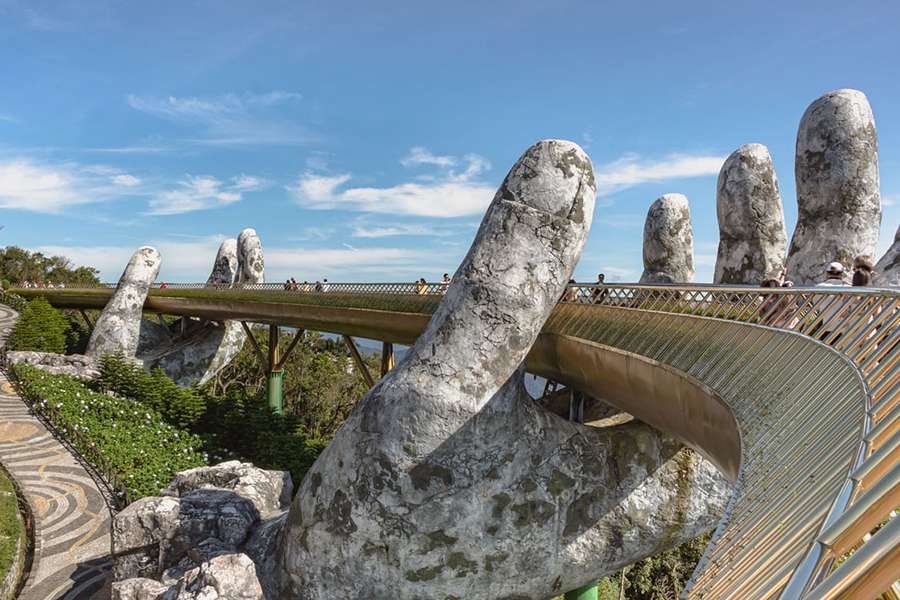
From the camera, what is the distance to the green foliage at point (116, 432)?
55.4ft

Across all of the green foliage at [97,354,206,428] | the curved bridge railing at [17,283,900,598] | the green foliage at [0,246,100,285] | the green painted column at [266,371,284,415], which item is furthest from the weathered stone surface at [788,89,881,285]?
the green foliage at [0,246,100,285]

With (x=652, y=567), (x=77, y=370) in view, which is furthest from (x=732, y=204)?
(x=77, y=370)

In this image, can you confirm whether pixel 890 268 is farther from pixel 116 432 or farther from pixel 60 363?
pixel 60 363

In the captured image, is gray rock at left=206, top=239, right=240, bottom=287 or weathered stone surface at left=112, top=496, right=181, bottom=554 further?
gray rock at left=206, top=239, right=240, bottom=287

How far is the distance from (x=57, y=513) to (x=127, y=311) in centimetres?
1792

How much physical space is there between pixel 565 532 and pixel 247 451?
16165mm

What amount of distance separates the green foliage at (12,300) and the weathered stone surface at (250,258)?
1746cm

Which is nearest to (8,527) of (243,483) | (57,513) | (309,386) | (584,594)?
(57,513)

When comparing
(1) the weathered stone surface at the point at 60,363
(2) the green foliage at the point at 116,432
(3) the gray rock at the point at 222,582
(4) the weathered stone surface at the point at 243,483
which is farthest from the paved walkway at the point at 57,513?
(1) the weathered stone surface at the point at 60,363

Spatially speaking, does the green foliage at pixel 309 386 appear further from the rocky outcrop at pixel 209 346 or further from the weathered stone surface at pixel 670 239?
the weathered stone surface at pixel 670 239

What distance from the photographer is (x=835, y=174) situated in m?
10.9

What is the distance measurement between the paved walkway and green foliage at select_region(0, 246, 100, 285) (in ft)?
151

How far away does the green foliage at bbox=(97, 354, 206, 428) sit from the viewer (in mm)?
23109

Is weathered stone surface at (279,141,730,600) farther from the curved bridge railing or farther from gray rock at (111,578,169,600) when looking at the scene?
gray rock at (111,578,169,600)
